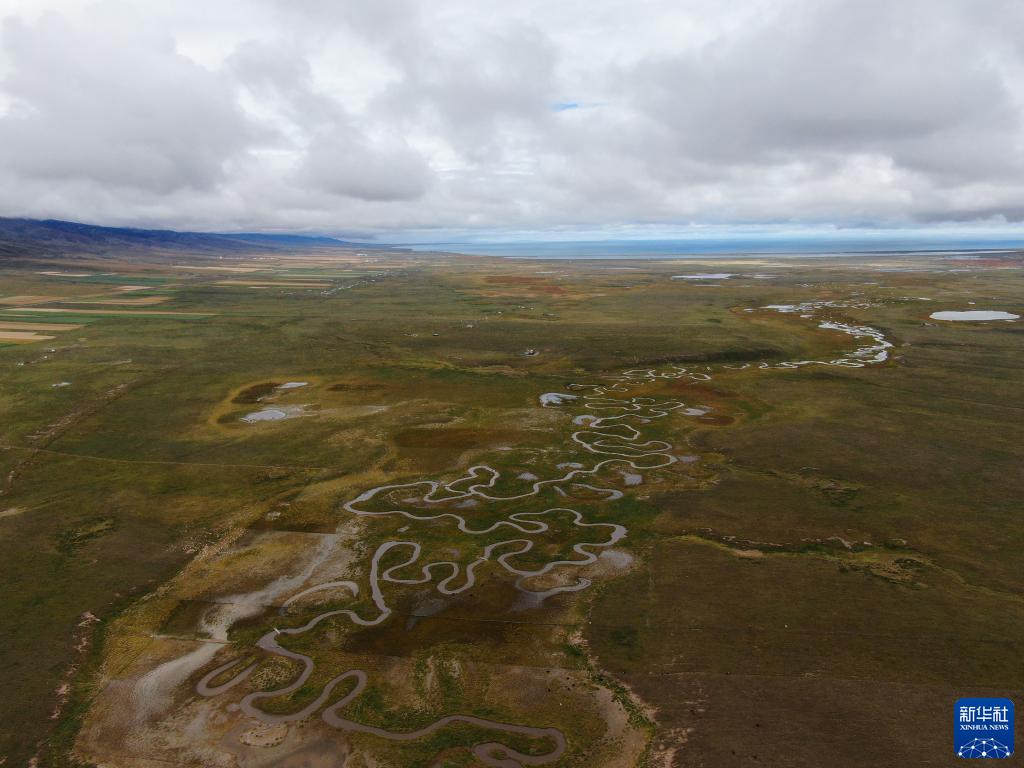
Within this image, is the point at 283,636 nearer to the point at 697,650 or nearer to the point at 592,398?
the point at 697,650

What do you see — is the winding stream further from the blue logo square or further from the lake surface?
the lake surface

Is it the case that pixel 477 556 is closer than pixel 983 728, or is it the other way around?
pixel 983 728

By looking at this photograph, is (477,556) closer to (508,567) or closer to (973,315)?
(508,567)

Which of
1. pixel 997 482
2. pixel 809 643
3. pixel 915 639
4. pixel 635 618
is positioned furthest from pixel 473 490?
pixel 997 482

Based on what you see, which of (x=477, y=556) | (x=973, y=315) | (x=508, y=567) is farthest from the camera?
(x=973, y=315)

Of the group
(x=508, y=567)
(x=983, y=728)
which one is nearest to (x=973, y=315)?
(x=983, y=728)

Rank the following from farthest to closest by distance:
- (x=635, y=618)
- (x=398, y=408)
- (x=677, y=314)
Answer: (x=677, y=314), (x=398, y=408), (x=635, y=618)
